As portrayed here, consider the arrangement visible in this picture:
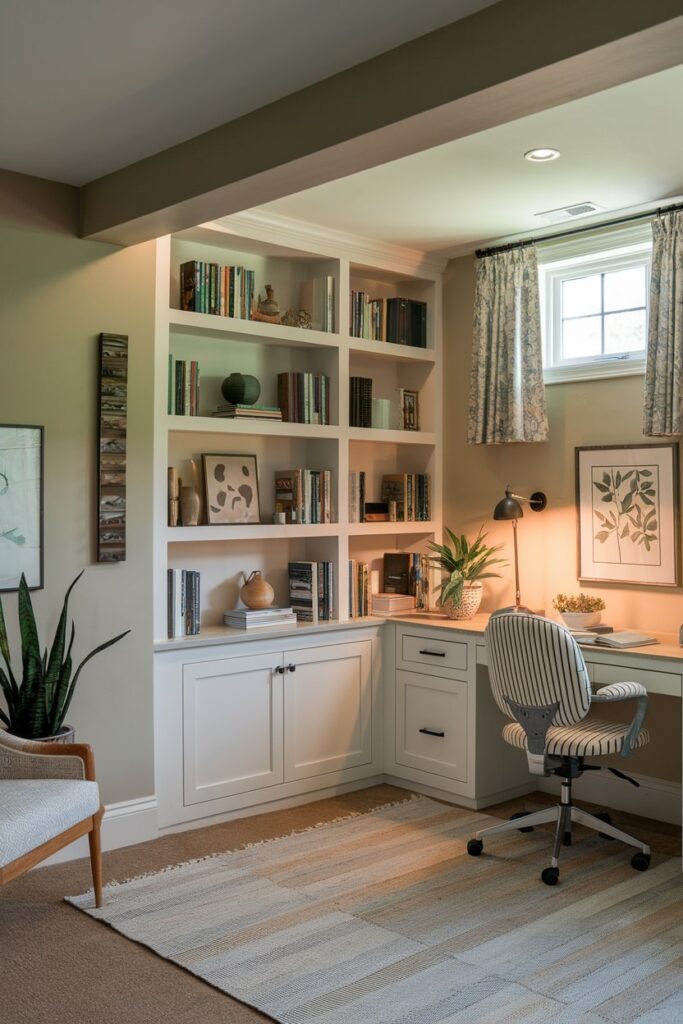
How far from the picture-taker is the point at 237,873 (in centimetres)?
360

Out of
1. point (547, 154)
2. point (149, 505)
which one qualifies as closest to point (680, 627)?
point (547, 154)

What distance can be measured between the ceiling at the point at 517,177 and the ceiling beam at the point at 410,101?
72 cm

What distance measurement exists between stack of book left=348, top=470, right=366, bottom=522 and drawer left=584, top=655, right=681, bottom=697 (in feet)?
4.71

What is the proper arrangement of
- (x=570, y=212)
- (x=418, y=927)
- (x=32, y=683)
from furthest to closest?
1. (x=570, y=212)
2. (x=32, y=683)
3. (x=418, y=927)

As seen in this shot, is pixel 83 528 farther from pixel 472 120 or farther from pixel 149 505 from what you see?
pixel 472 120

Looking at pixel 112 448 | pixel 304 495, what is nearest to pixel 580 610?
pixel 304 495

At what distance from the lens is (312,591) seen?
466 cm

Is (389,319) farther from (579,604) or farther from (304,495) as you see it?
(579,604)

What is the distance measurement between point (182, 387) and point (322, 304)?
2.98 ft

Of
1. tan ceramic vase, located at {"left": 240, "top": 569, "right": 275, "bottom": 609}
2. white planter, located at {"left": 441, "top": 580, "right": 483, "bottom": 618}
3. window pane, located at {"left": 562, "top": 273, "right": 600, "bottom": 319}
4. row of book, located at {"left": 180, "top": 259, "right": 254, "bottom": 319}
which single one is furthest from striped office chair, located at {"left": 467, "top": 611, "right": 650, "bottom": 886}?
row of book, located at {"left": 180, "top": 259, "right": 254, "bottom": 319}

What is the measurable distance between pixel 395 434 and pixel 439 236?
38.1 inches

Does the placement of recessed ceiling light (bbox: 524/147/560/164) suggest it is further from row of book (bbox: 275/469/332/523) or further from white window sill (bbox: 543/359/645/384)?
row of book (bbox: 275/469/332/523)

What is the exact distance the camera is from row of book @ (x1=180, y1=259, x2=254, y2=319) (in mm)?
4246

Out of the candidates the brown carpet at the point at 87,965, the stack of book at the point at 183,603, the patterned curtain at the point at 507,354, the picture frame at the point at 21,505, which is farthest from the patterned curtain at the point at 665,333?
the picture frame at the point at 21,505
